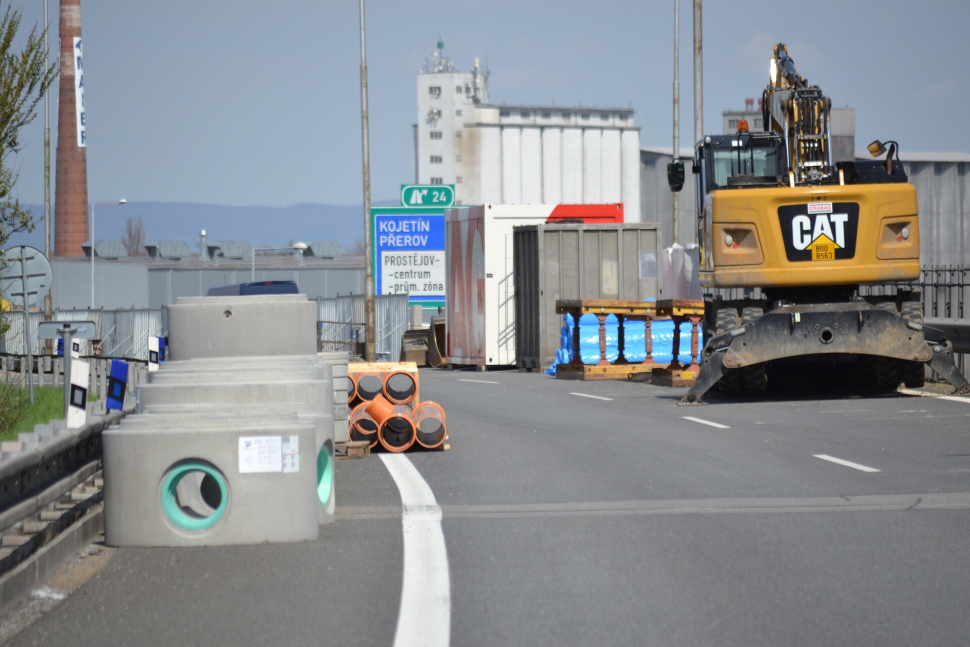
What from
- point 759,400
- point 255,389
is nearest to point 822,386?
point 759,400

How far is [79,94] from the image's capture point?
88.3m

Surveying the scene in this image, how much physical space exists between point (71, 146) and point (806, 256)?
8313 cm

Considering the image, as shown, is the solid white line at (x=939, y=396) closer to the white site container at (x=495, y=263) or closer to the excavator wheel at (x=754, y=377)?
the excavator wheel at (x=754, y=377)

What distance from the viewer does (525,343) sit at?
28688mm

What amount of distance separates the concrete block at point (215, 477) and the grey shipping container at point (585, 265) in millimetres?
20378

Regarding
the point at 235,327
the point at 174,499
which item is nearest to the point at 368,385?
the point at 235,327

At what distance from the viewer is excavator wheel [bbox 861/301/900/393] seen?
16594mm

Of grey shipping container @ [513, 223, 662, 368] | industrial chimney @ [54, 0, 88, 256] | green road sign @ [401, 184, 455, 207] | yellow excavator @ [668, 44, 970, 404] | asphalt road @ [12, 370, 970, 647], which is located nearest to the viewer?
asphalt road @ [12, 370, 970, 647]

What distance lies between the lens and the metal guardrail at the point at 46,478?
6008 mm

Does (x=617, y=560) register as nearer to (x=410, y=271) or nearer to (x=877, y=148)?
(x=877, y=148)

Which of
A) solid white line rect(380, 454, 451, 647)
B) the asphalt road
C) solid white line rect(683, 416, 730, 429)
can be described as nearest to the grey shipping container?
solid white line rect(683, 416, 730, 429)

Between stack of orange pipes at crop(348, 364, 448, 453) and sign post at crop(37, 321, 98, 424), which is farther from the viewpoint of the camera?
sign post at crop(37, 321, 98, 424)

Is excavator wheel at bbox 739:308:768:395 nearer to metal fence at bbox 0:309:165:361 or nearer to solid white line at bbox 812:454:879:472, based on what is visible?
solid white line at bbox 812:454:879:472

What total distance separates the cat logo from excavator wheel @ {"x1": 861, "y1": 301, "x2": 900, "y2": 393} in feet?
3.74
